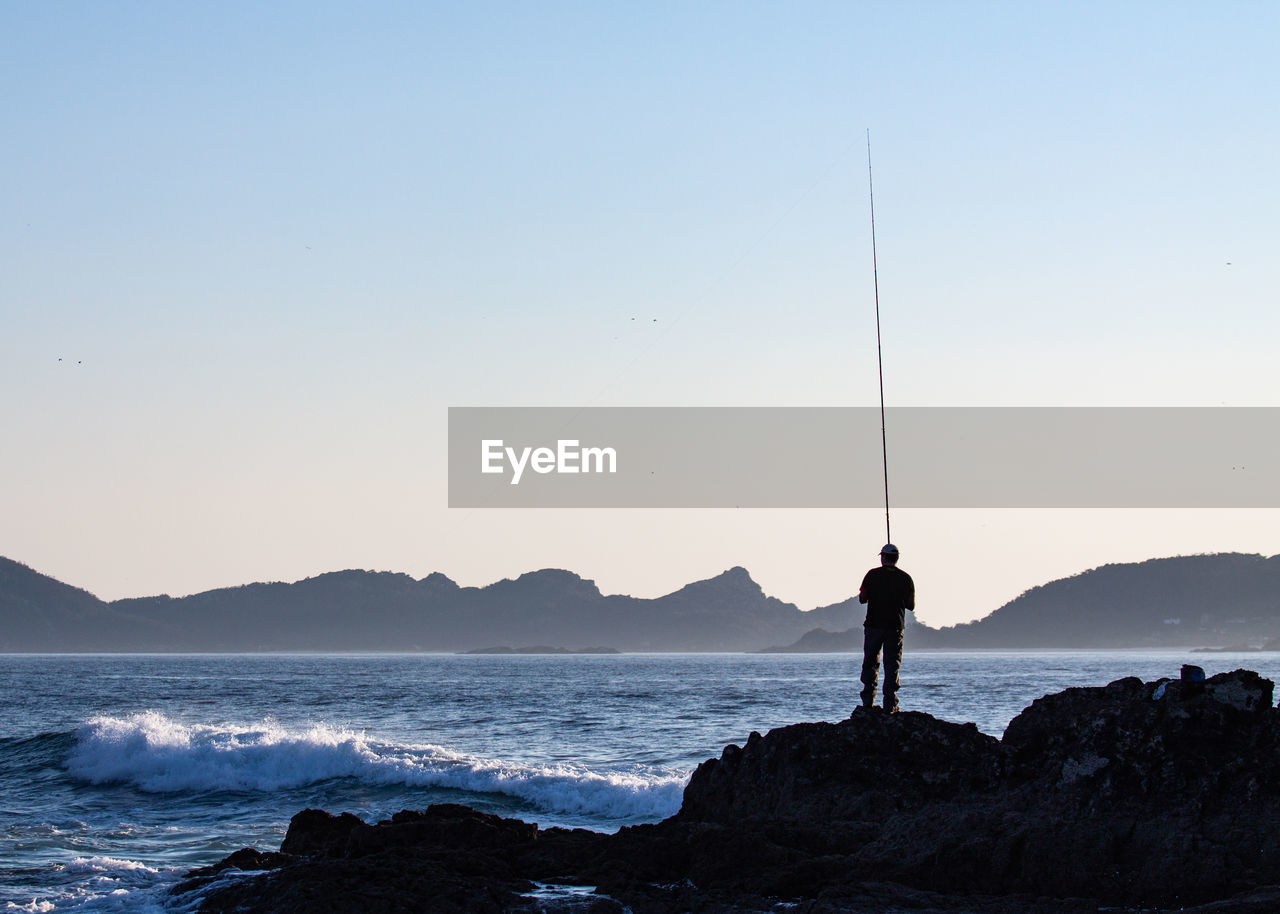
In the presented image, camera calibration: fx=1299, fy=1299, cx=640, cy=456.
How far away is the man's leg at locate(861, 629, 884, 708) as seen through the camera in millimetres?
11602

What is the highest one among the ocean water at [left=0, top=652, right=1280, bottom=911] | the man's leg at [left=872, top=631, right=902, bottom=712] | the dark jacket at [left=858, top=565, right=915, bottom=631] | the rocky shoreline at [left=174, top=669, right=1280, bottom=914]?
the dark jacket at [left=858, top=565, right=915, bottom=631]

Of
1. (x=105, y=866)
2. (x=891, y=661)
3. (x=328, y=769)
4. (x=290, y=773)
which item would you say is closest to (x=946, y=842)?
(x=891, y=661)

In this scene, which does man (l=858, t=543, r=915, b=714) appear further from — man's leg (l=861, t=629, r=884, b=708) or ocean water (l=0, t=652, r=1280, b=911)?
ocean water (l=0, t=652, r=1280, b=911)

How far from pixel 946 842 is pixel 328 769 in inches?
567

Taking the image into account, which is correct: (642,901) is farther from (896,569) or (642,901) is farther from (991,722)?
(991,722)

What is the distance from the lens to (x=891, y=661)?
11.6 meters

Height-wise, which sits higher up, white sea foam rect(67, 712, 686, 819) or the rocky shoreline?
the rocky shoreline

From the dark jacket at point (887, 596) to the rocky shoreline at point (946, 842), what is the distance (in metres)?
1.10

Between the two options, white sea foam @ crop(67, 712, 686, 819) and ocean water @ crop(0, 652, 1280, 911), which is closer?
ocean water @ crop(0, 652, 1280, 911)

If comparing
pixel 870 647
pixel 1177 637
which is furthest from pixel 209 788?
pixel 1177 637

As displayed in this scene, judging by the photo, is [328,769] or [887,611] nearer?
[887,611]

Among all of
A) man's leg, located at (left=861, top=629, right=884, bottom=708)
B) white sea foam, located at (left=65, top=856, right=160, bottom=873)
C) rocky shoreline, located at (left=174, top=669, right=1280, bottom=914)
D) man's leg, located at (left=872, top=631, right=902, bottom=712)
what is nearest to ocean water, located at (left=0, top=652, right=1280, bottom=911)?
white sea foam, located at (left=65, top=856, right=160, bottom=873)

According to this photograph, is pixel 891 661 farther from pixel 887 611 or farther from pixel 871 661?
pixel 887 611

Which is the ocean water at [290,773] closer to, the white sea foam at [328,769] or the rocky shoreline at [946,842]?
the white sea foam at [328,769]
